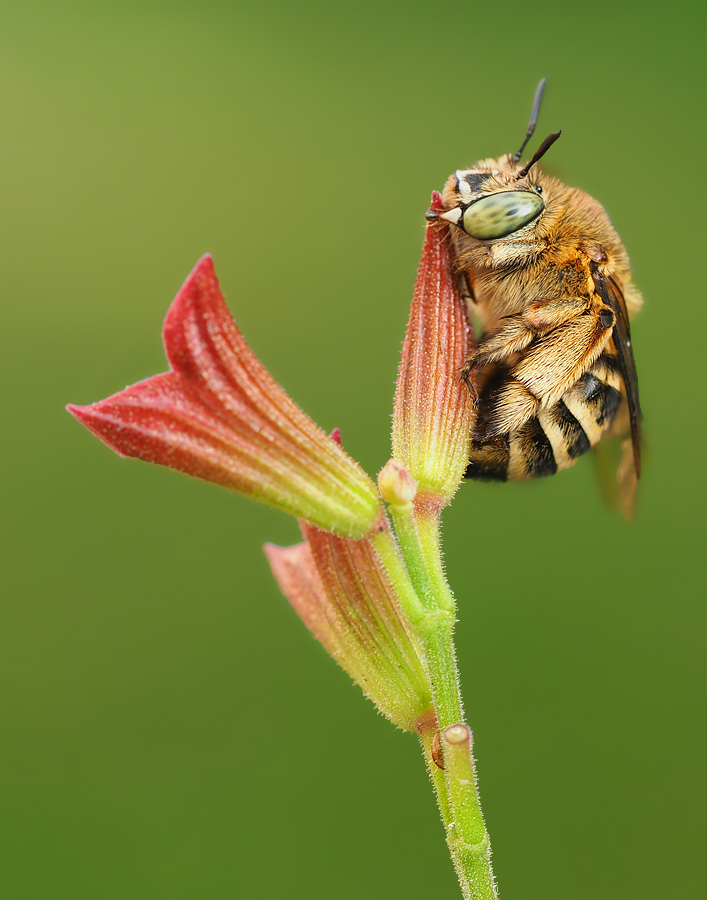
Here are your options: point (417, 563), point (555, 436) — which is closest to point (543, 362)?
point (555, 436)

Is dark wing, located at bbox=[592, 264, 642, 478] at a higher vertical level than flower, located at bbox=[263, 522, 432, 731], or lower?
higher

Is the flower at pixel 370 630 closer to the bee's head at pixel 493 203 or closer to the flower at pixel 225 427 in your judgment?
the flower at pixel 225 427

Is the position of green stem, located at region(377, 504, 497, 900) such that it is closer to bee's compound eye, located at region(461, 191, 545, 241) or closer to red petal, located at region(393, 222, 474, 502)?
red petal, located at region(393, 222, 474, 502)

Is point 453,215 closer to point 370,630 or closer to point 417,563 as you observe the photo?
point 417,563

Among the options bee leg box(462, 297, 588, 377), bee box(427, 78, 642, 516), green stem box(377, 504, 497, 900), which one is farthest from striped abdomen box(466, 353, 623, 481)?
green stem box(377, 504, 497, 900)

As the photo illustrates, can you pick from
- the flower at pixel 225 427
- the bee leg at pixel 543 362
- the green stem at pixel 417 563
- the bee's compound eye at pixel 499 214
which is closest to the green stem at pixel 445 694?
the green stem at pixel 417 563

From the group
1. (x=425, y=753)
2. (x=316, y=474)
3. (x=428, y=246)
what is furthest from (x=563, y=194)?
(x=425, y=753)
